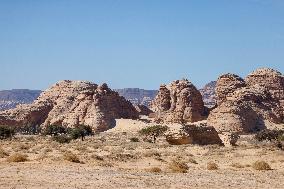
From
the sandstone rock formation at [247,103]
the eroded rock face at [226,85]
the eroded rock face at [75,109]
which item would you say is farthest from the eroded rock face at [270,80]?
the eroded rock face at [75,109]

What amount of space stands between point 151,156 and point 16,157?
33.0 ft

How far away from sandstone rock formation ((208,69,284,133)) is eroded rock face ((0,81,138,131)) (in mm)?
19481

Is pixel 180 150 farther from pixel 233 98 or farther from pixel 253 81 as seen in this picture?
pixel 253 81

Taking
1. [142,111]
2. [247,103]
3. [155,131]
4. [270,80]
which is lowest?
[155,131]

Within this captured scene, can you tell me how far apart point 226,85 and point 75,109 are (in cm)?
2843

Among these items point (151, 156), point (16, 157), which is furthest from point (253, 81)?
point (16, 157)

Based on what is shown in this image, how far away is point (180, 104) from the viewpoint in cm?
8338

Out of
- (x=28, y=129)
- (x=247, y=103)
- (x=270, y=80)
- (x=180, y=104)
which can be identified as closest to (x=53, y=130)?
(x=28, y=129)

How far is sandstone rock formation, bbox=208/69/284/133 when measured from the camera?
6825 cm

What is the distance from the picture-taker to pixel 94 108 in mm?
82250

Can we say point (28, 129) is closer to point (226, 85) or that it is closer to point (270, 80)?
point (226, 85)

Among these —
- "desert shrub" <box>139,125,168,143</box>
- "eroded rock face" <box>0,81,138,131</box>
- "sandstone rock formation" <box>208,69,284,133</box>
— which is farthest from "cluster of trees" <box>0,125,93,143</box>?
"sandstone rock formation" <box>208,69,284,133</box>

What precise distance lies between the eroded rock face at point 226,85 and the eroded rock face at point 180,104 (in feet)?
13.1

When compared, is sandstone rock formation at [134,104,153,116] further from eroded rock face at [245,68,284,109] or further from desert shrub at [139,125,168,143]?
desert shrub at [139,125,168,143]
